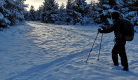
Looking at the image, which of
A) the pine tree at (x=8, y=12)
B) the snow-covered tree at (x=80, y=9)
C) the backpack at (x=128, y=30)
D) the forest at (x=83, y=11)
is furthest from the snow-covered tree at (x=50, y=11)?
the backpack at (x=128, y=30)

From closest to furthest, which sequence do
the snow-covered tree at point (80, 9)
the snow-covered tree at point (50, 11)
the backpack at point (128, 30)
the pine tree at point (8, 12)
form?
1. the backpack at point (128, 30)
2. the pine tree at point (8, 12)
3. the snow-covered tree at point (80, 9)
4. the snow-covered tree at point (50, 11)

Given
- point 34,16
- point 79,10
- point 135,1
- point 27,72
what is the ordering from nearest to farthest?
1. point 27,72
2. point 135,1
3. point 79,10
4. point 34,16

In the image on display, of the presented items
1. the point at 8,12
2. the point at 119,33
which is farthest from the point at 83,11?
the point at 119,33

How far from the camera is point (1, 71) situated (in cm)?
366

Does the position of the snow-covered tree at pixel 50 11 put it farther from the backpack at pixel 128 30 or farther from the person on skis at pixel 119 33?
the backpack at pixel 128 30

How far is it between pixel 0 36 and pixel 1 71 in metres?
6.36

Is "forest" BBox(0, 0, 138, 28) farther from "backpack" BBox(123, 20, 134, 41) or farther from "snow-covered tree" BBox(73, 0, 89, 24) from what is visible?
"backpack" BBox(123, 20, 134, 41)

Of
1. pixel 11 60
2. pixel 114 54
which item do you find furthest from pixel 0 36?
pixel 114 54

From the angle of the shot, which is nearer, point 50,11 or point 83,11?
point 83,11

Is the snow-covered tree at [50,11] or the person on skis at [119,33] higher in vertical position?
the snow-covered tree at [50,11]

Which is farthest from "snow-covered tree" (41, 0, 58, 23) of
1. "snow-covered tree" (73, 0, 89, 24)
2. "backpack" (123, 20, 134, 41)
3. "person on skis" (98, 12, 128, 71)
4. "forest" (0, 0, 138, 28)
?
"backpack" (123, 20, 134, 41)

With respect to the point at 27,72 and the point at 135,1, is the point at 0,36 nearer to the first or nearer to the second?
the point at 27,72

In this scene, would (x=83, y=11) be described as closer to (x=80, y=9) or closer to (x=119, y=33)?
(x=80, y=9)

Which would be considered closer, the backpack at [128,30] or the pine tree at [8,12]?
the backpack at [128,30]
